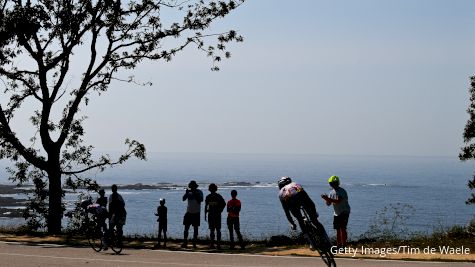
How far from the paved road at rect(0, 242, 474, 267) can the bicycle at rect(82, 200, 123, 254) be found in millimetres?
238

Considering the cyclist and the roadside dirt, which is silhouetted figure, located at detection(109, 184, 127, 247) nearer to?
the roadside dirt

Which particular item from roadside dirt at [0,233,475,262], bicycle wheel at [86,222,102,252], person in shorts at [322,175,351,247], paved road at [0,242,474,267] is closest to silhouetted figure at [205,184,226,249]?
roadside dirt at [0,233,475,262]

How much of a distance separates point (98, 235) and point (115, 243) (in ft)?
3.05

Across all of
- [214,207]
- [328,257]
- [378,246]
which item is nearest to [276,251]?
[214,207]

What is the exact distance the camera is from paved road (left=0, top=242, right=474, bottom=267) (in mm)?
15938

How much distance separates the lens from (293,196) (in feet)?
43.9

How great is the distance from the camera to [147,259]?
17.4 metres

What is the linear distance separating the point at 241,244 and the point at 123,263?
4.45 m

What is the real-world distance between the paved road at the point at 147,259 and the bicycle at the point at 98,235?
238 millimetres

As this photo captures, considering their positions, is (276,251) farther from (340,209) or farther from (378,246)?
(378,246)

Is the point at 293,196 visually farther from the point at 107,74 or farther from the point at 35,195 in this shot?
the point at 35,195

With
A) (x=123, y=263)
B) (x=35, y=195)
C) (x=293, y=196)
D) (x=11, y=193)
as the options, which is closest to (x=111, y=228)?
(x=123, y=263)

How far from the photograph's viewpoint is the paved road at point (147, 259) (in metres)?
15.9

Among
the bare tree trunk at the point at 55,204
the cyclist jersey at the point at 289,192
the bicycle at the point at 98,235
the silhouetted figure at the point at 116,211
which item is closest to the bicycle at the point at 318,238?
the cyclist jersey at the point at 289,192
